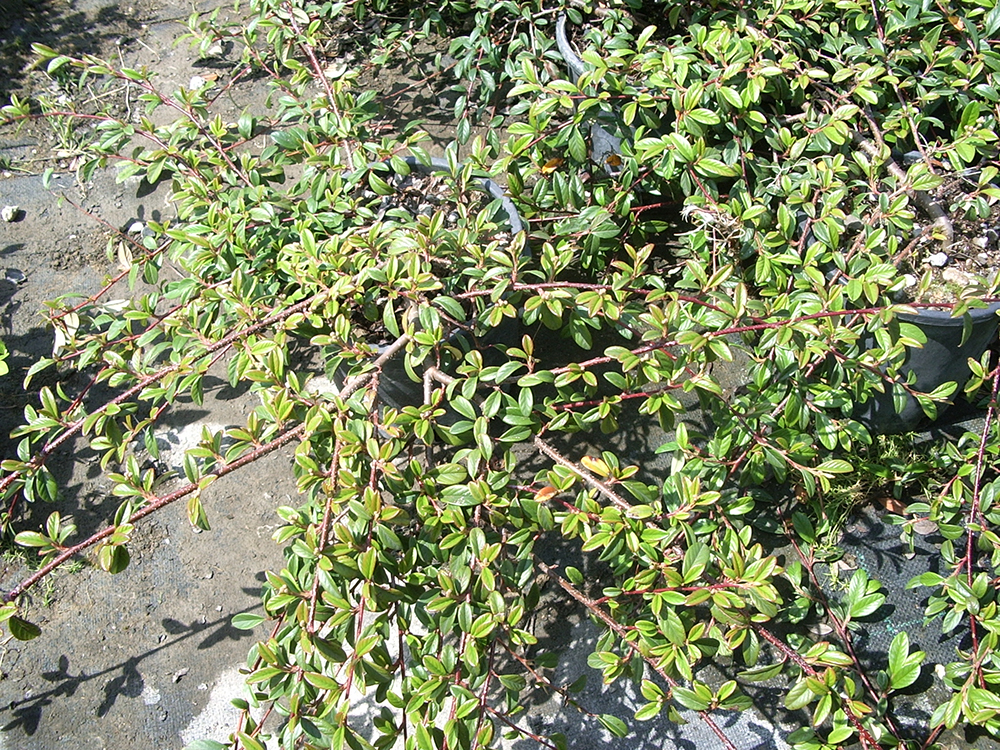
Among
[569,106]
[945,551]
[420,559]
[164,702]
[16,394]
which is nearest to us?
[420,559]

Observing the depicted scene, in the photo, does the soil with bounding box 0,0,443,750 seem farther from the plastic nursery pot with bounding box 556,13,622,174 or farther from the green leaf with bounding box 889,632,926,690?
the green leaf with bounding box 889,632,926,690

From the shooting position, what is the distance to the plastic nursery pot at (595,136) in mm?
2589

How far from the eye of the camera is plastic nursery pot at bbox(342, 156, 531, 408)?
2074mm

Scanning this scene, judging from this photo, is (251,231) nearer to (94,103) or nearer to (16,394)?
(16,394)

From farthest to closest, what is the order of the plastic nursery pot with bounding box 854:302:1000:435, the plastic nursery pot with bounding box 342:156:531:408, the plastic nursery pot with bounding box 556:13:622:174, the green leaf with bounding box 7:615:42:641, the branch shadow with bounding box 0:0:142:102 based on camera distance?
the branch shadow with bounding box 0:0:142:102
the plastic nursery pot with bounding box 556:13:622:174
the plastic nursery pot with bounding box 342:156:531:408
the plastic nursery pot with bounding box 854:302:1000:435
the green leaf with bounding box 7:615:42:641

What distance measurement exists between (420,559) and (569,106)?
1236mm

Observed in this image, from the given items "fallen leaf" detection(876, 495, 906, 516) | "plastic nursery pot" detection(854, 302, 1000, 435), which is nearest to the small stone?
"plastic nursery pot" detection(854, 302, 1000, 435)

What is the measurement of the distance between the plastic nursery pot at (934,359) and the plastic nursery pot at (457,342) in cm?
96

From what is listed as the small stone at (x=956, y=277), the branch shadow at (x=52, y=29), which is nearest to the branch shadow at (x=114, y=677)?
the small stone at (x=956, y=277)

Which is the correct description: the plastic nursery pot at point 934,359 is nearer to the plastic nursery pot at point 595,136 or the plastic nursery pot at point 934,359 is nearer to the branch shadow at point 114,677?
the plastic nursery pot at point 595,136

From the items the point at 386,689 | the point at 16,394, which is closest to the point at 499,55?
the point at 16,394

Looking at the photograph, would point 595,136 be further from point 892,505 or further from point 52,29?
point 52,29

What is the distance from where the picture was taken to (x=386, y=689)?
1.56 metres

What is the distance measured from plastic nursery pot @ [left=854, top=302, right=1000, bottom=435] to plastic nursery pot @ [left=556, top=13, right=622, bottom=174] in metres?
1.03
